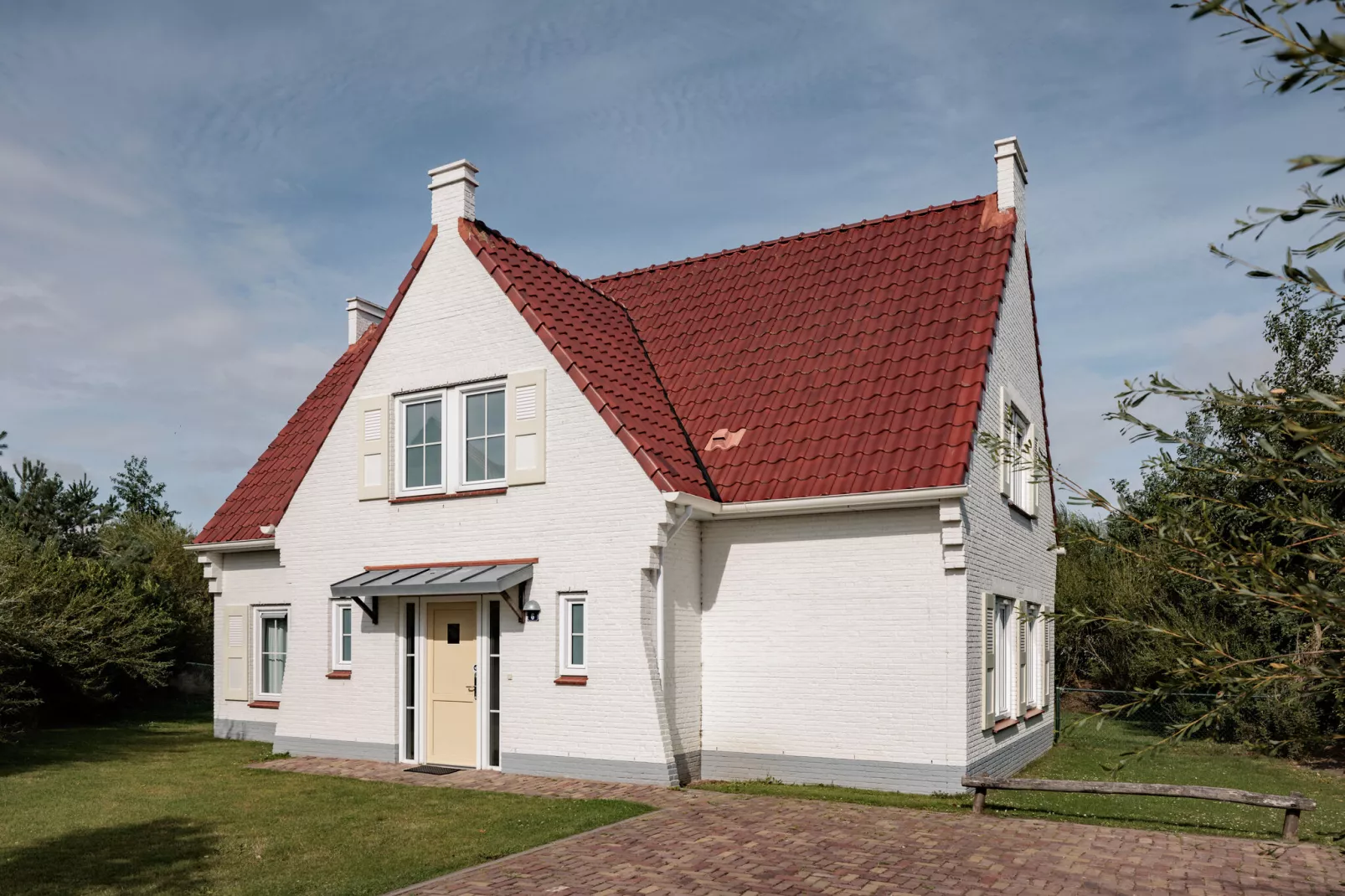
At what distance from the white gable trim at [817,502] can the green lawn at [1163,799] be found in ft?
10.2

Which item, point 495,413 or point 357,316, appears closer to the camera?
point 495,413

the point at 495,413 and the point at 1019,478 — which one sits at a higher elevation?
the point at 495,413

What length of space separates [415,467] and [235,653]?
629 cm

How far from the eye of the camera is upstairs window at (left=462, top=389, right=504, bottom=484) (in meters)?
14.6

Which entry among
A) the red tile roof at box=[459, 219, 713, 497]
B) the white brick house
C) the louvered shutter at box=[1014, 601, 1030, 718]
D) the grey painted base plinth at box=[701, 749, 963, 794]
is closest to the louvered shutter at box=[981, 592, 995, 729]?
the white brick house

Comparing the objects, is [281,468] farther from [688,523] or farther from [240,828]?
[240,828]

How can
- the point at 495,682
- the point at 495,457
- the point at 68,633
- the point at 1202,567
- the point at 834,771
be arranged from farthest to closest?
the point at 68,633 < the point at 495,457 < the point at 495,682 < the point at 834,771 < the point at 1202,567

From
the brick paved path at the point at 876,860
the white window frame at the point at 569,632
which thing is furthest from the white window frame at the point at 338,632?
the brick paved path at the point at 876,860

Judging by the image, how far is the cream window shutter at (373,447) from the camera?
15.4 metres

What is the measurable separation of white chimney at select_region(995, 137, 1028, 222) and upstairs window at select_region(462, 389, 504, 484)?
816cm

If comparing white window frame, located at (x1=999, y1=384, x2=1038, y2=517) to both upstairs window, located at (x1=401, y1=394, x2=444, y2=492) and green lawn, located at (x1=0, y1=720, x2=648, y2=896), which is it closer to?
green lawn, located at (x1=0, y1=720, x2=648, y2=896)

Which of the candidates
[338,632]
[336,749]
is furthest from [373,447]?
[336,749]

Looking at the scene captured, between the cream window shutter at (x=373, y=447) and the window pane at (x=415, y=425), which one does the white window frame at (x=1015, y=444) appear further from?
the cream window shutter at (x=373, y=447)

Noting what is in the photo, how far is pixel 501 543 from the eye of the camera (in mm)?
14227
